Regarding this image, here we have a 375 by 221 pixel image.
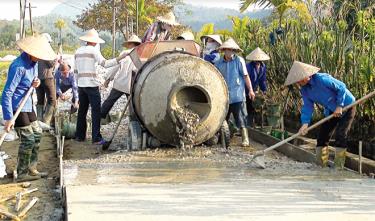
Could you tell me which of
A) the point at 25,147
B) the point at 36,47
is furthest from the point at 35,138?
the point at 36,47

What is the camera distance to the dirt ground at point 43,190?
5.50 meters

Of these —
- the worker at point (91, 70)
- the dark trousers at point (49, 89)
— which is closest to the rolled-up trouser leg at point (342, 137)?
the worker at point (91, 70)

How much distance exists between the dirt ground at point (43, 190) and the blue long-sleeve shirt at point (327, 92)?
3.24m

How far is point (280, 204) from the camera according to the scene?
16.7 ft

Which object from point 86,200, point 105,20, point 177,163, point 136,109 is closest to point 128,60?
point 136,109

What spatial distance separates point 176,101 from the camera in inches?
316

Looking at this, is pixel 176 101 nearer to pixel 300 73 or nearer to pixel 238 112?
pixel 238 112

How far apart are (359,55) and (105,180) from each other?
16.9 feet

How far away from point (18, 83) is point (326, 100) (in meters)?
3.76

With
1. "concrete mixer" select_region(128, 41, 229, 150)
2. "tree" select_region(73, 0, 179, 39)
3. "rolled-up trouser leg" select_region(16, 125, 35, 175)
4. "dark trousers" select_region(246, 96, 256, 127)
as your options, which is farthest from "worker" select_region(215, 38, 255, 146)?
"tree" select_region(73, 0, 179, 39)

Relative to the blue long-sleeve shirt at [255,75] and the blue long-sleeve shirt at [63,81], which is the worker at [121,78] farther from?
the blue long-sleeve shirt at [255,75]

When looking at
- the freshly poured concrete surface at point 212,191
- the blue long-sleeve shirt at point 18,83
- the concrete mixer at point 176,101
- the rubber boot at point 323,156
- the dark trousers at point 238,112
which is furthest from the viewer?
the dark trousers at point 238,112

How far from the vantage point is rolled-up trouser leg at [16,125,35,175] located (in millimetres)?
6820

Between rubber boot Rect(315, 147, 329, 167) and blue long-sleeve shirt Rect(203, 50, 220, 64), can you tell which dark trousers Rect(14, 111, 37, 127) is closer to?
rubber boot Rect(315, 147, 329, 167)
